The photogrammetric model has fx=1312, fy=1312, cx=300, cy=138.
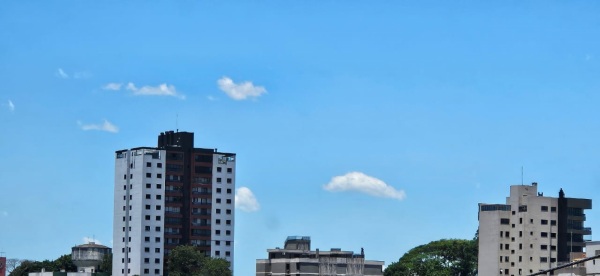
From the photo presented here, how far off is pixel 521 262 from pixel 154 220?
184ft

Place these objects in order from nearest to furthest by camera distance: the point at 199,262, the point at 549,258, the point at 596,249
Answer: the point at 596,249 → the point at 549,258 → the point at 199,262

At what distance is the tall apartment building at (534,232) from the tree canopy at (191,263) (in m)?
37.3

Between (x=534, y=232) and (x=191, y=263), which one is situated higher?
(x=534, y=232)

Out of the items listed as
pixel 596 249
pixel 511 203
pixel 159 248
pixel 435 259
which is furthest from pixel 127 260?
pixel 596 249

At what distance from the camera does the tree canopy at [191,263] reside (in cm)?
18762

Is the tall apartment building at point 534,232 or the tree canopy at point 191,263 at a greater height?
the tall apartment building at point 534,232

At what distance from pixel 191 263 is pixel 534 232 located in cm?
4924

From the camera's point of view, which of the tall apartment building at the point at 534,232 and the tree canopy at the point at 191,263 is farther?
the tree canopy at the point at 191,263

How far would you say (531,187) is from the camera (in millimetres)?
179750

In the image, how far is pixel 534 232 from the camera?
17800 centimetres

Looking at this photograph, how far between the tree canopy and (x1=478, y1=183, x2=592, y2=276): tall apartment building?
37.3 metres

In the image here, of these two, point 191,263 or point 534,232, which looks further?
point 191,263

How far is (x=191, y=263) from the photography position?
190 meters

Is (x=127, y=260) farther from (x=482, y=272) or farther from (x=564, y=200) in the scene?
(x=564, y=200)
